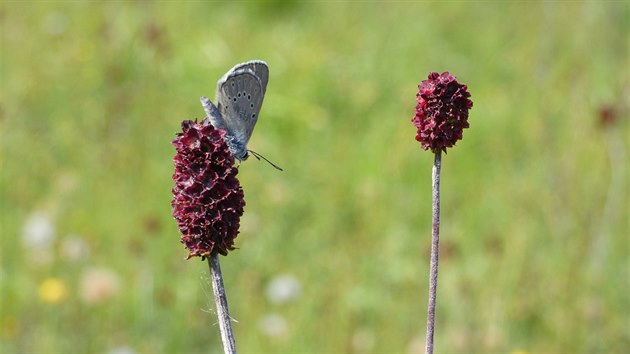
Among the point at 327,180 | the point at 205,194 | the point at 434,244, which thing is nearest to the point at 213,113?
the point at 205,194

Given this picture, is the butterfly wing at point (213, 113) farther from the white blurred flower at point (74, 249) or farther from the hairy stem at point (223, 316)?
the white blurred flower at point (74, 249)

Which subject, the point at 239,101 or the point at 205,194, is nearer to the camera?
the point at 205,194

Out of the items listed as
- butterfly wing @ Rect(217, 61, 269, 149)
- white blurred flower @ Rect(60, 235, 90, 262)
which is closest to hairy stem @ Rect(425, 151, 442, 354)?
butterfly wing @ Rect(217, 61, 269, 149)

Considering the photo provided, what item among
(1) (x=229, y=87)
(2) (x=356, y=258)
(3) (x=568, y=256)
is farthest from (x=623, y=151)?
(1) (x=229, y=87)

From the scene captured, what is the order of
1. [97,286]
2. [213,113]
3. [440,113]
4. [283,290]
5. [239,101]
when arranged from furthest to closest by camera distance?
[283,290] < [97,286] < [239,101] < [213,113] < [440,113]

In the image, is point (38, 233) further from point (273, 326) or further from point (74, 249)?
point (273, 326)

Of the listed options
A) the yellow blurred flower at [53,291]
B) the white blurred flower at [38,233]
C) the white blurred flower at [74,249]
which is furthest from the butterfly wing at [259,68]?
the white blurred flower at [38,233]

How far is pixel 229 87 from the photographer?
2.05 m

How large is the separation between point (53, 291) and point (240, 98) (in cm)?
264

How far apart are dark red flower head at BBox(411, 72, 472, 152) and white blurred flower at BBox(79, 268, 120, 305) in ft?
10.1

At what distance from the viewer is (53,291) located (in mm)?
4367

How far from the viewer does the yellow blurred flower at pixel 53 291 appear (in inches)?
171

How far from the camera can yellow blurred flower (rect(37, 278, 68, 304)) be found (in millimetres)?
4355

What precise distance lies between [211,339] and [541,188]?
218 centimetres
